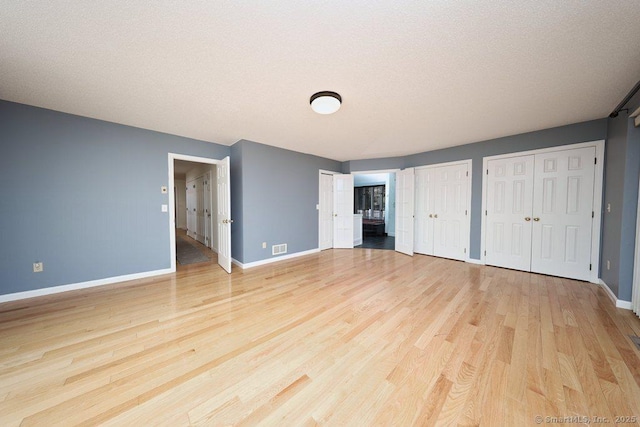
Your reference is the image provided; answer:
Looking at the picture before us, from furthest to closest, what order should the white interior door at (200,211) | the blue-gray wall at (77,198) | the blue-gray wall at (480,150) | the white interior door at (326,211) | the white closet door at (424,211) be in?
the white interior door at (200,211) → the white interior door at (326,211) → the white closet door at (424,211) → the blue-gray wall at (480,150) → the blue-gray wall at (77,198)

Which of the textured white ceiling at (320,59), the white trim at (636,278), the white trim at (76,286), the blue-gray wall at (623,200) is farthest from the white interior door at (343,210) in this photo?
the white trim at (636,278)

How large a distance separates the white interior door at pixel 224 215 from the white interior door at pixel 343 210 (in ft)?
9.33

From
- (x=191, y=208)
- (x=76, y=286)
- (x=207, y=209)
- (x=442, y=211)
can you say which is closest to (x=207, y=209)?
(x=207, y=209)

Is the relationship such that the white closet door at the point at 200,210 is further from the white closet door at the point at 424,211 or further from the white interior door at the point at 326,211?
the white closet door at the point at 424,211

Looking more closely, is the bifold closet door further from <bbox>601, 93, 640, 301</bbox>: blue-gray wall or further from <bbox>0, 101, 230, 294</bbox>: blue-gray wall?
<bbox>0, 101, 230, 294</bbox>: blue-gray wall

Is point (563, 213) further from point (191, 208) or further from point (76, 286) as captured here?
point (191, 208)

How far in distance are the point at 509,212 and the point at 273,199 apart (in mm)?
4429

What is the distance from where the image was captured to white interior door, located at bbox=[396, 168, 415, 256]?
16.8ft

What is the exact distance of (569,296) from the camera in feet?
9.16

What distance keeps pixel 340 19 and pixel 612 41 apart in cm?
209

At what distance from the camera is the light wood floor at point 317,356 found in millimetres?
1263

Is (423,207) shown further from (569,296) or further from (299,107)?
(299,107)

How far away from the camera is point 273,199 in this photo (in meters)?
4.54

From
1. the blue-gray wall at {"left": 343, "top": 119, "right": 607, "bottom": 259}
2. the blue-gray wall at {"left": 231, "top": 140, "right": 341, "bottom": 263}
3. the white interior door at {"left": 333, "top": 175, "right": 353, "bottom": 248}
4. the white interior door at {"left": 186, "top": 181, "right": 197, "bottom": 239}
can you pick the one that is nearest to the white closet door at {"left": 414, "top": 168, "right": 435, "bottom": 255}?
the blue-gray wall at {"left": 343, "top": 119, "right": 607, "bottom": 259}
